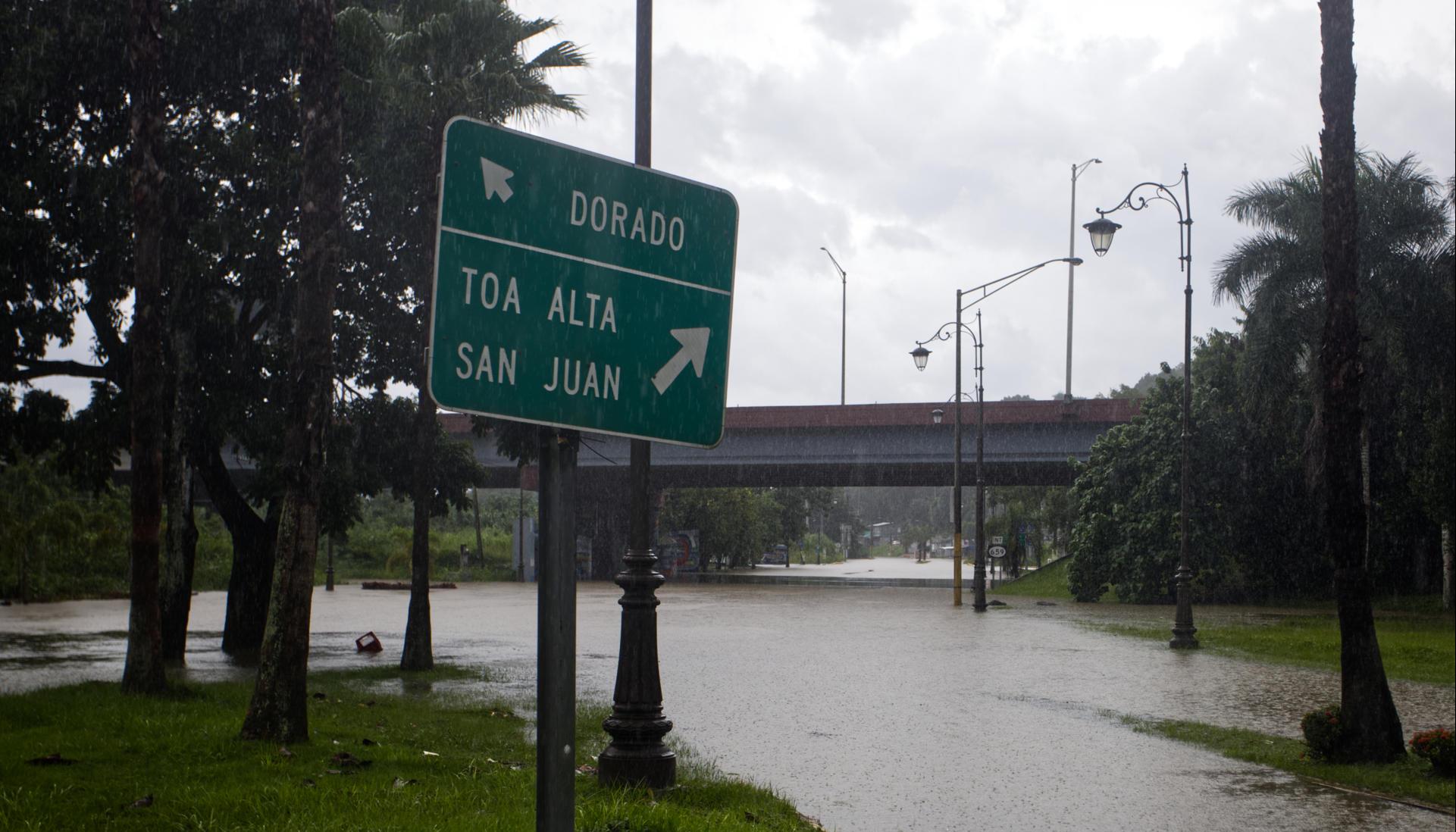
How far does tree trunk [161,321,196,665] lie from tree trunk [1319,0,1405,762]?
43.7 feet

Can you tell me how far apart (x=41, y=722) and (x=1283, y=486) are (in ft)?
115

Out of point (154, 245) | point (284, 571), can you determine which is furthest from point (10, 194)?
point (284, 571)

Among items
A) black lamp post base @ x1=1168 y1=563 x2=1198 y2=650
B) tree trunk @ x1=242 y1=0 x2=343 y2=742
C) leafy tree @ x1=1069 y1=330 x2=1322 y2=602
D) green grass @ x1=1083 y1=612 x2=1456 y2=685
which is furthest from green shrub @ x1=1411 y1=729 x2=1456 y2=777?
leafy tree @ x1=1069 y1=330 x2=1322 y2=602

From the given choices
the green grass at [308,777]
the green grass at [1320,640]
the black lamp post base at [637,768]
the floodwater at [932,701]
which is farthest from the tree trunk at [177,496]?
the green grass at [1320,640]

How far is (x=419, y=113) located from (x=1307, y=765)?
13.4m

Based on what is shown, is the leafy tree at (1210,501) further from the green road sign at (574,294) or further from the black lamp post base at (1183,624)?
the green road sign at (574,294)

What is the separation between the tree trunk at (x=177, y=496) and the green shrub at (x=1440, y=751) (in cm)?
1412

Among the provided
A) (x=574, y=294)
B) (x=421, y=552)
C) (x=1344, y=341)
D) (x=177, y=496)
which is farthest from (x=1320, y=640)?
(x=574, y=294)

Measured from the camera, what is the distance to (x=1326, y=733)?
34.4 feet

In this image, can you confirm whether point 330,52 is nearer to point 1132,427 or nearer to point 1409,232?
point 1409,232

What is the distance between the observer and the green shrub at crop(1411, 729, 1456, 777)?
964 centimetres

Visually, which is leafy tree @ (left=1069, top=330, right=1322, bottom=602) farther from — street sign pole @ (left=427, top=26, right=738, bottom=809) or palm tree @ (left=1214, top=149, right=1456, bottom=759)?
street sign pole @ (left=427, top=26, right=738, bottom=809)

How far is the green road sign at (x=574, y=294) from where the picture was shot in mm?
2855

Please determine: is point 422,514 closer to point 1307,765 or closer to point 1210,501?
point 1307,765
